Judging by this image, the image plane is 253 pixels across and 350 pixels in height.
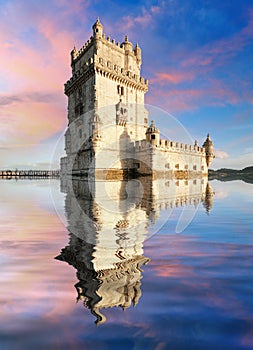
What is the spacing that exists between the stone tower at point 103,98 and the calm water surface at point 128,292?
999 inches

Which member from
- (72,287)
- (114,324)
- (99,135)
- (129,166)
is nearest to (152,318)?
(114,324)

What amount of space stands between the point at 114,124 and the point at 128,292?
31694mm

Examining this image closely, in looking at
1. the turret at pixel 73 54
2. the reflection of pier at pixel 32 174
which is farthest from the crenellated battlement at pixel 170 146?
the reflection of pier at pixel 32 174

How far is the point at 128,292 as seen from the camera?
3.23 metres

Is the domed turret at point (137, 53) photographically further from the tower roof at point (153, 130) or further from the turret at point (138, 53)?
the tower roof at point (153, 130)

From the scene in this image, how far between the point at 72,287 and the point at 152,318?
121cm

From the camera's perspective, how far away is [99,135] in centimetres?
3083

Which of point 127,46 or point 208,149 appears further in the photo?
point 208,149

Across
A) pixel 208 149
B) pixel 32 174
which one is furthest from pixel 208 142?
pixel 32 174

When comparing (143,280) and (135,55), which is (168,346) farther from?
(135,55)

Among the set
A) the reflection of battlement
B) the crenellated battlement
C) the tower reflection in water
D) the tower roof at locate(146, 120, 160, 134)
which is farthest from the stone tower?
the reflection of battlement

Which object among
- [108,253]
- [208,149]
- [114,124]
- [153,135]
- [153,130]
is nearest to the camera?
[108,253]

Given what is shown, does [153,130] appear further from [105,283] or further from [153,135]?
[105,283]

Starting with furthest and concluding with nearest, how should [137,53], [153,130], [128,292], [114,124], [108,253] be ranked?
[137,53], [114,124], [153,130], [108,253], [128,292]
